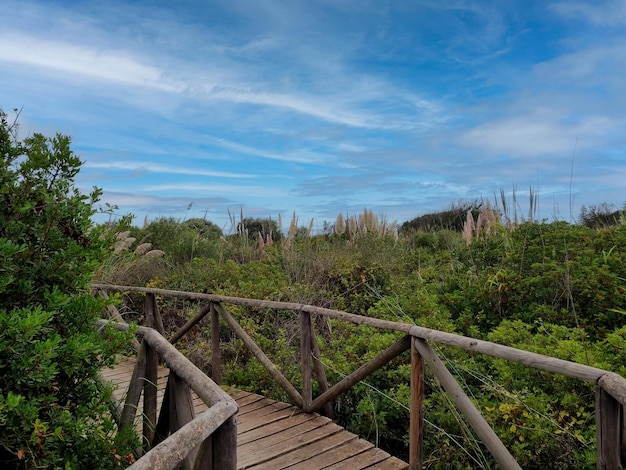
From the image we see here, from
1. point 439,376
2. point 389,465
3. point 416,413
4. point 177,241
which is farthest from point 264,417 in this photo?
point 177,241

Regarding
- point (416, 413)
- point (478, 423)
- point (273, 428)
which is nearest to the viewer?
point (478, 423)

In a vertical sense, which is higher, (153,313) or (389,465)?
(153,313)

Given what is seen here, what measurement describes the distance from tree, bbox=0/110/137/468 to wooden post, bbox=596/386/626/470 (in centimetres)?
231

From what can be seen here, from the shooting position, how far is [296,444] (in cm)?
387

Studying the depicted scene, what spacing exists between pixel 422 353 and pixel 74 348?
→ 84.8 inches

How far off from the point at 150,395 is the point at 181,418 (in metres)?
1.02

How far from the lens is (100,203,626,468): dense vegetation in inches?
148

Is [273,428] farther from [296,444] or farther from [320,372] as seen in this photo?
[320,372]

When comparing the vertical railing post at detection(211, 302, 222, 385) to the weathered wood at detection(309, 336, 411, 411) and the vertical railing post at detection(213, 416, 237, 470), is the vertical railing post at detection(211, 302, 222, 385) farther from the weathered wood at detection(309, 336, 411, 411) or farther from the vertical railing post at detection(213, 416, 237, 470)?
the vertical railing post at detection(213, 416, 237, 470)

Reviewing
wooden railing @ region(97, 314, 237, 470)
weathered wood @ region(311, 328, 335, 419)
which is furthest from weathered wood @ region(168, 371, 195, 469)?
weathered wood @ region(311, 328, 335, 419)

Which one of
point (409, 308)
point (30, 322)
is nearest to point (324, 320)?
point (409, 308)

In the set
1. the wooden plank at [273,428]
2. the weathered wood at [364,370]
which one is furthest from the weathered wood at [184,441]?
the wooden plank at [273,428]

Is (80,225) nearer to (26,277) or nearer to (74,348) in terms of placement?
(26,277)

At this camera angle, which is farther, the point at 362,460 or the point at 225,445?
the point at 362,460
